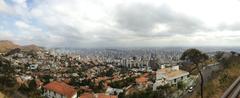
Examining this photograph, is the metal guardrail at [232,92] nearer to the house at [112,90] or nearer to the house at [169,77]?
the house at [169,77]

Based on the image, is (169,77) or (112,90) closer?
(169,77)

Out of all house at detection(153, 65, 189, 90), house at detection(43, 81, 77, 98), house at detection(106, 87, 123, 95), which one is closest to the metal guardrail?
house at detection(153, 65, 189, 90)

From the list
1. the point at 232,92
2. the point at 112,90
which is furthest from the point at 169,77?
the point at 232,92

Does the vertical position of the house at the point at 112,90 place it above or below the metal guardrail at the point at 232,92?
below

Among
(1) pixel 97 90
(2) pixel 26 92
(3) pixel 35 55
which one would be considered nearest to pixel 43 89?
(1) pixel 97 90

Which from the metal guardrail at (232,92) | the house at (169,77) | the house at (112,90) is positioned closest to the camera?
the metal guardrail at (232,92)

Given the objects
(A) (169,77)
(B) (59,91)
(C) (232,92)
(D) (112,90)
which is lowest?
(D) (112,90)

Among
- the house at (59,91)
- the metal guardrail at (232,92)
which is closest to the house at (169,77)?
the house at (59,91)

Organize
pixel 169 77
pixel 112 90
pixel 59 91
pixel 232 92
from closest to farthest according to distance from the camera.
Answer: pixel 232 92, pixel 169 77, pixel 59 91, pixel 112 90

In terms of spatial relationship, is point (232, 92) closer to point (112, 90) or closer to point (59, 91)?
point (59, 91)
